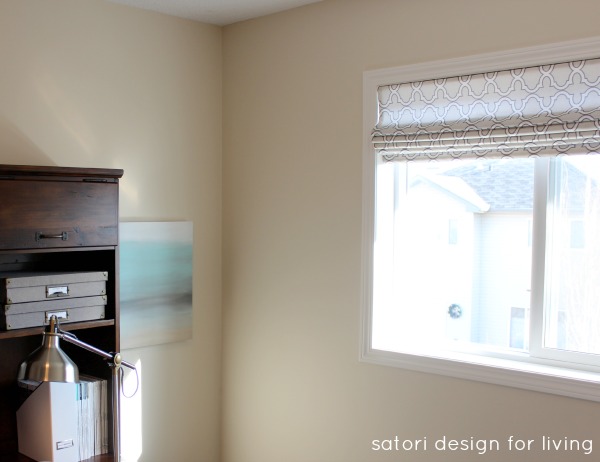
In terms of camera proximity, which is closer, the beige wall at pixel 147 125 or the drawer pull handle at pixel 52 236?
the drawer pull handle at pixel 52 236

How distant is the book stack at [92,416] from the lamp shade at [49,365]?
1.31ft

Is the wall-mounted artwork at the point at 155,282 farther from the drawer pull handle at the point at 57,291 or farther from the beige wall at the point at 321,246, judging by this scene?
the drawer pull handle at the point at 57,291

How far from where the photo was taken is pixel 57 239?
2.33m

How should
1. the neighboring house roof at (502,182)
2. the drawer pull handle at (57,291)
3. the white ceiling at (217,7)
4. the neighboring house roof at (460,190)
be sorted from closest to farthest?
the drawer pull handle at (57,291) → the neighboring house roof at (502,182) → the neighboring house roof at (460,190) → the white ceiling at (217,7)

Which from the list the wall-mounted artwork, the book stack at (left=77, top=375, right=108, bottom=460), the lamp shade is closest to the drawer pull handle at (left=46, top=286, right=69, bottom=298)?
the lamp shade

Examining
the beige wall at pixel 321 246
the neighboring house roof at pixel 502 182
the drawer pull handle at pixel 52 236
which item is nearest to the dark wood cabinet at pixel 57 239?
the drawer pull handle at pixel 52 236

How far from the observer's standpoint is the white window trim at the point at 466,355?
2311 millimetres

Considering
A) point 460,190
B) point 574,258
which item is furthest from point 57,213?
point 574,258

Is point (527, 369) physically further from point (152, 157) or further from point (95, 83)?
point (95, 83)

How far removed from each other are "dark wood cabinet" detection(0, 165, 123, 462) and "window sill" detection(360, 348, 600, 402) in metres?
1.15

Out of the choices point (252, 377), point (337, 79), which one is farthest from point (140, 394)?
point (337, 79)

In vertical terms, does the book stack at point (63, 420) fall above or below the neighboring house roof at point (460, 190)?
below

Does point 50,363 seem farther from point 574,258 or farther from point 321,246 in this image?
point 574,258

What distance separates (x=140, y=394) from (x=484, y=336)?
1581 millimetres
